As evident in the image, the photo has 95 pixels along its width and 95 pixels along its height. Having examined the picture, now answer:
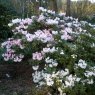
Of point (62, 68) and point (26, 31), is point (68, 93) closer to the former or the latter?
point (62, 68)

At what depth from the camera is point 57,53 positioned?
5.15m

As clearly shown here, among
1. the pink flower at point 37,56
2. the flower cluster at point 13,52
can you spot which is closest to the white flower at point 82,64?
the pink flower at point 37,56

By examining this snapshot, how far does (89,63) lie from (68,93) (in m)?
0.67

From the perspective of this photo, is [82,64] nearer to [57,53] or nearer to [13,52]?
[57,53]

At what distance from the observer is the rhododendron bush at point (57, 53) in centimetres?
483

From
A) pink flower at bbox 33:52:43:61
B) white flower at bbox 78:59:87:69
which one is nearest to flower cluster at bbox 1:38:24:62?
pink flower at bbox 33:52:43:61

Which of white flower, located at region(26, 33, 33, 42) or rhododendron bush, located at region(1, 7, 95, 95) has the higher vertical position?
white flower, located at region(26, 33, 33, 42)

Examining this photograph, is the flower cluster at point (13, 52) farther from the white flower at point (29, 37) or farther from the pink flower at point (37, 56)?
the pink flower at point (37, 56)

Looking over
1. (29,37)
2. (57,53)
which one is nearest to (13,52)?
(29,37)

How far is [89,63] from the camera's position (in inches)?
203

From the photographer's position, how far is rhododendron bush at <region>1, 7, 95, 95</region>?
4828 mm

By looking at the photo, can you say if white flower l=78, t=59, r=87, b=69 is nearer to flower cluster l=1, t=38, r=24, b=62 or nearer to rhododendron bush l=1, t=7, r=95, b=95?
rhododendron bush l=1, t=7, r=95, b=95

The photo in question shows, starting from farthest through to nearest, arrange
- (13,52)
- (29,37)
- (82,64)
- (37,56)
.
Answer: (13,52)
(29,37)
(37,56)
(82,64)

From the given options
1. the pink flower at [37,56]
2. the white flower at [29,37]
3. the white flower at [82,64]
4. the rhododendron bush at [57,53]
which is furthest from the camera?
the white flower at [29,37]
